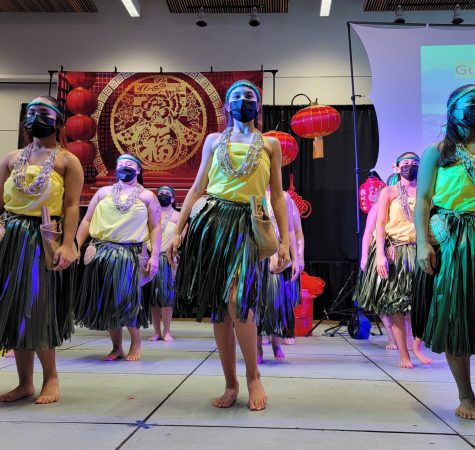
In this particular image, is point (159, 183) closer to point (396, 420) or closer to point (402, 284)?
point (402, 284)

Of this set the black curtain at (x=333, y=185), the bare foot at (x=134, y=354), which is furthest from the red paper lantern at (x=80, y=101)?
the bare foot at (x=134, y=354)

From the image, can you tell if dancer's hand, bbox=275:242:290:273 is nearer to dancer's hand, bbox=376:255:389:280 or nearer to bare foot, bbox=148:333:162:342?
dancer's hand, bbox=376:255:389:280

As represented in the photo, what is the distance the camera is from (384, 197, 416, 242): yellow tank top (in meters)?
4.02

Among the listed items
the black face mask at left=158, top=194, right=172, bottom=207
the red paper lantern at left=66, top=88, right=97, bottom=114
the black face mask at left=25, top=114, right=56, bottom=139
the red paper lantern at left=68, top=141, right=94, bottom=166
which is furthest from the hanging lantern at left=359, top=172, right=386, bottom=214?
the black face mask at left=25, top=114, right=56, bottom=139

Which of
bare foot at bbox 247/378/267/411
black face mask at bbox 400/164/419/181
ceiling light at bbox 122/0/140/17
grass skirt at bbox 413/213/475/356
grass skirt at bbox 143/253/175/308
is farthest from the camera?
ceiling light at bbox 122/0/140/17

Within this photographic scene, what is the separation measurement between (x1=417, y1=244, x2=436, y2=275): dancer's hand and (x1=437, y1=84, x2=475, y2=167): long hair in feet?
1.22

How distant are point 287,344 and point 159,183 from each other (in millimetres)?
4148

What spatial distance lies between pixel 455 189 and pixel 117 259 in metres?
2.57

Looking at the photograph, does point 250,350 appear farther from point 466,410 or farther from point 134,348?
point 134,348

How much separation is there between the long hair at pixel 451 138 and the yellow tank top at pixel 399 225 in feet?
5.79

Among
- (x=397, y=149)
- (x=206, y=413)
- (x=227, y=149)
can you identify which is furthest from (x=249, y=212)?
(x=397, y=149)

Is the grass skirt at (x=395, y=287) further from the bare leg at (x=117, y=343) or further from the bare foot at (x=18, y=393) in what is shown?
the bare foot at (x=18, y=393)

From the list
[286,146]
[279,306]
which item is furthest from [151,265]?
[286,146]

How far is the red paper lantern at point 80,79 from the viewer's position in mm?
8516
